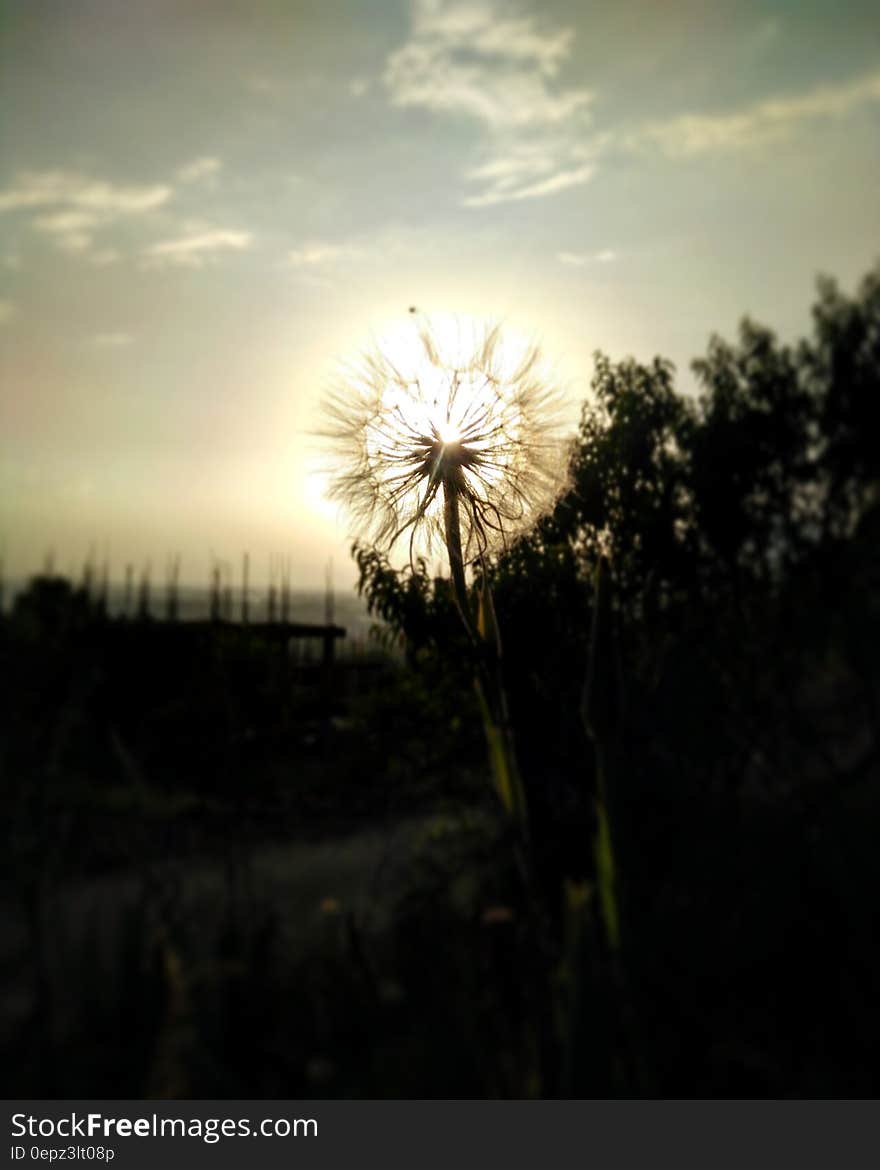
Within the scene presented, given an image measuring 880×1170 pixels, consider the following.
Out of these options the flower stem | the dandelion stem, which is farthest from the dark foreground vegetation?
the dandelion stem

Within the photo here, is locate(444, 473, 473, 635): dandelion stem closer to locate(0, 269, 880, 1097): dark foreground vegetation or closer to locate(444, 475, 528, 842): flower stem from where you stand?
locate(444, 475, 528, 842): flower stem

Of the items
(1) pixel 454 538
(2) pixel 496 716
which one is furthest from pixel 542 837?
(1) pixel 454 538

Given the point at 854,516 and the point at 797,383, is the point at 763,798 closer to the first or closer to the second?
the point at 854,516

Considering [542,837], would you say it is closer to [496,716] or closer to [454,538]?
[496,716]

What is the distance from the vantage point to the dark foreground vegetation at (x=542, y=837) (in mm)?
2639

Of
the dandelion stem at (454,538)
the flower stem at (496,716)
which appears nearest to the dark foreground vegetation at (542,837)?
the flower stem at (496,716)

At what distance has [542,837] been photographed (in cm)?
379

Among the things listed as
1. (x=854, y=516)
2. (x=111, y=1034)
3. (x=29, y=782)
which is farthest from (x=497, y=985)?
(x=854, y=516)

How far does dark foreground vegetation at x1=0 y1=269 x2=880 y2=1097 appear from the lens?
2.64m

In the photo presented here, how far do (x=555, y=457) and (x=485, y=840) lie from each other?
85.1 inches

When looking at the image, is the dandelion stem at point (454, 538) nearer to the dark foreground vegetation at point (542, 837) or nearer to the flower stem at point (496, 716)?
the flower stem at point (496, 716)

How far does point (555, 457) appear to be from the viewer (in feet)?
16.2

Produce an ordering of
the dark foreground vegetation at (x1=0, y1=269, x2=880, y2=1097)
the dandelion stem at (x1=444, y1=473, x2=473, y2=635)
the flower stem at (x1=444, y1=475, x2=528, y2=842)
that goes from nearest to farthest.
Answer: the dark foreground vegetation at (x1=0, y1=269, x2=880, y2=1097) < the flower stem at (x1=444, y1=475, x2=528, y2=842) < the dandelion stem at (x1=444, y1=473, x2=473, y2=635)
